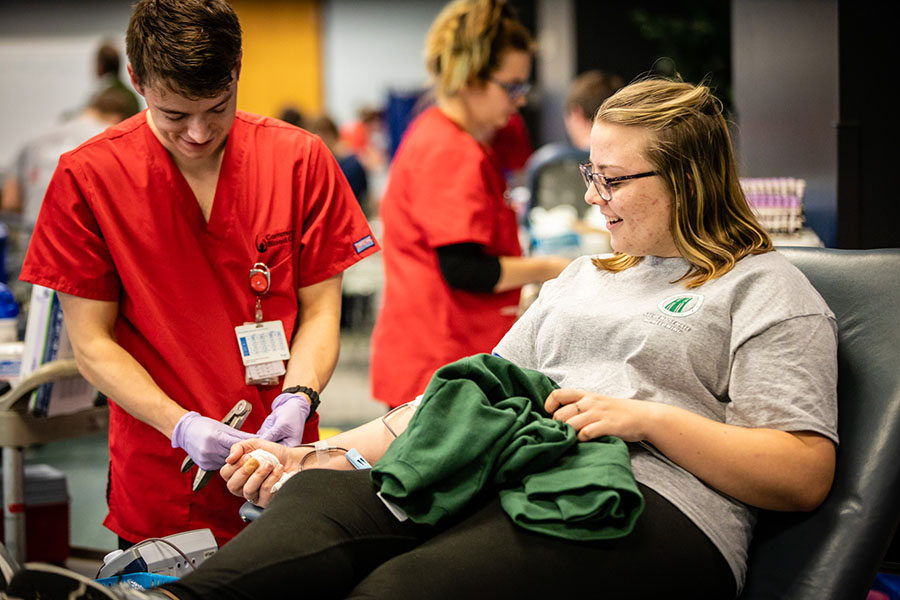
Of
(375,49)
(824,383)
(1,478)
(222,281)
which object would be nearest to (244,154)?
(222,281)

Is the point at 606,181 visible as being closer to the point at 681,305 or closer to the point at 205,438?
the point at 681,305

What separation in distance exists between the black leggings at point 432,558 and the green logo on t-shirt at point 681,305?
302 millimetres

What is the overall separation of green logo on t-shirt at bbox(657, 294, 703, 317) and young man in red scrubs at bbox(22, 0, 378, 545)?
2.08 feet

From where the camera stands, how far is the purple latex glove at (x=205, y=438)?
150 cm

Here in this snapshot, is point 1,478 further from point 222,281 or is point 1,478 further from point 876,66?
point 876,66

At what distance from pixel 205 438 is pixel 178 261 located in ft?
1.15

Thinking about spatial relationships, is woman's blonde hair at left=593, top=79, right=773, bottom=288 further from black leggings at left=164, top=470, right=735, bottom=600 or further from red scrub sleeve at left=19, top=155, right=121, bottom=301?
red scrub sleeve at left=19, top=155, right=121, bottom=301

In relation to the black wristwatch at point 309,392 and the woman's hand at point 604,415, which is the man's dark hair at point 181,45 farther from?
the woman's hand at point 604,415

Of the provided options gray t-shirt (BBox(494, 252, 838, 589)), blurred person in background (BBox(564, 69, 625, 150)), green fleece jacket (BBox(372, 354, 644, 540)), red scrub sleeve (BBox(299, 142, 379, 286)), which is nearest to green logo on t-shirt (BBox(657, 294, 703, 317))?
gray t-shirt (BBox(494, 252, 838, 589))

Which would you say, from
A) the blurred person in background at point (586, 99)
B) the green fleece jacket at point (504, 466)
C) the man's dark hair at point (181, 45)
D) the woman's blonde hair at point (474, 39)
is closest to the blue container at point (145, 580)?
the green fleece jacket at point (504, 466)

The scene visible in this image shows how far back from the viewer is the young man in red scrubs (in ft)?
5.18

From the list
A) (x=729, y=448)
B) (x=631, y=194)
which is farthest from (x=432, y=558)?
(x=631, y=194)

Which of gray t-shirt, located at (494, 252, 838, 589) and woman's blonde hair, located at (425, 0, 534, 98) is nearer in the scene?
gray t-shirt, located at (494, 252, 838, 589)

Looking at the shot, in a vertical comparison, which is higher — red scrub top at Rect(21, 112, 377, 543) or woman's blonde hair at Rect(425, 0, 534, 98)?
woman's blonde hair at Rect(425, 0, 534, 98)
